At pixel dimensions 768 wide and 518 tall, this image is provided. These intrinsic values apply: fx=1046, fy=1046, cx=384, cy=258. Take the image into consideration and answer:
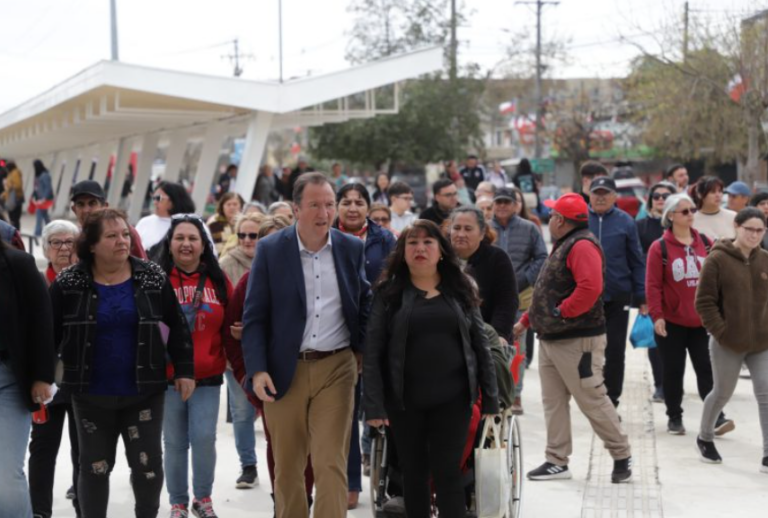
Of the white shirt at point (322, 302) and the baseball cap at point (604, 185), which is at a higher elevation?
the baseball cap at point (604, 185)

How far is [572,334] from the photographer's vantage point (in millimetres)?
7078

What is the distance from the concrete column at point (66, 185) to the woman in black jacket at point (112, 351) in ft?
117

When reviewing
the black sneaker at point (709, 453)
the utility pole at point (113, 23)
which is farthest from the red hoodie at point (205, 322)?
the utility pole at point (113, 23)

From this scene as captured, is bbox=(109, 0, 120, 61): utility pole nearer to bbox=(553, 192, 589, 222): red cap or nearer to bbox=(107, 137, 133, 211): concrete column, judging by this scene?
bbox=(107, 137, 133, 211): concrete column

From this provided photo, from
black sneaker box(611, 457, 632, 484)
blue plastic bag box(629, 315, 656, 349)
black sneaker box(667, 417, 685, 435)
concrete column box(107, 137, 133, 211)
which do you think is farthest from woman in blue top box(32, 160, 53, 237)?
black sneaker box(611, 457, 632, 484)

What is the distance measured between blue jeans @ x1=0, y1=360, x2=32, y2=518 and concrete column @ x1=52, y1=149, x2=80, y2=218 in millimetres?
36154

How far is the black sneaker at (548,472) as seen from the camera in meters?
7.29

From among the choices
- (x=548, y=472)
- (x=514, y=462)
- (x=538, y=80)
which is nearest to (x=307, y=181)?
(x=514, y=462)

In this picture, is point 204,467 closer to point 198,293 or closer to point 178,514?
point 178,514

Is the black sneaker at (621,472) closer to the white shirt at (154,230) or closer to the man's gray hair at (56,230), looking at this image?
the man's gray hair at (56,230)

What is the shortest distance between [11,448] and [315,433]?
1.49m

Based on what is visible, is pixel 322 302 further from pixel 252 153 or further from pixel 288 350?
pixel 252 153

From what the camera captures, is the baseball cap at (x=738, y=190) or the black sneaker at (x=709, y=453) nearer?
the black sneaker at (x=709, y=453)

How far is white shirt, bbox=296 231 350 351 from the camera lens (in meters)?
5.45
